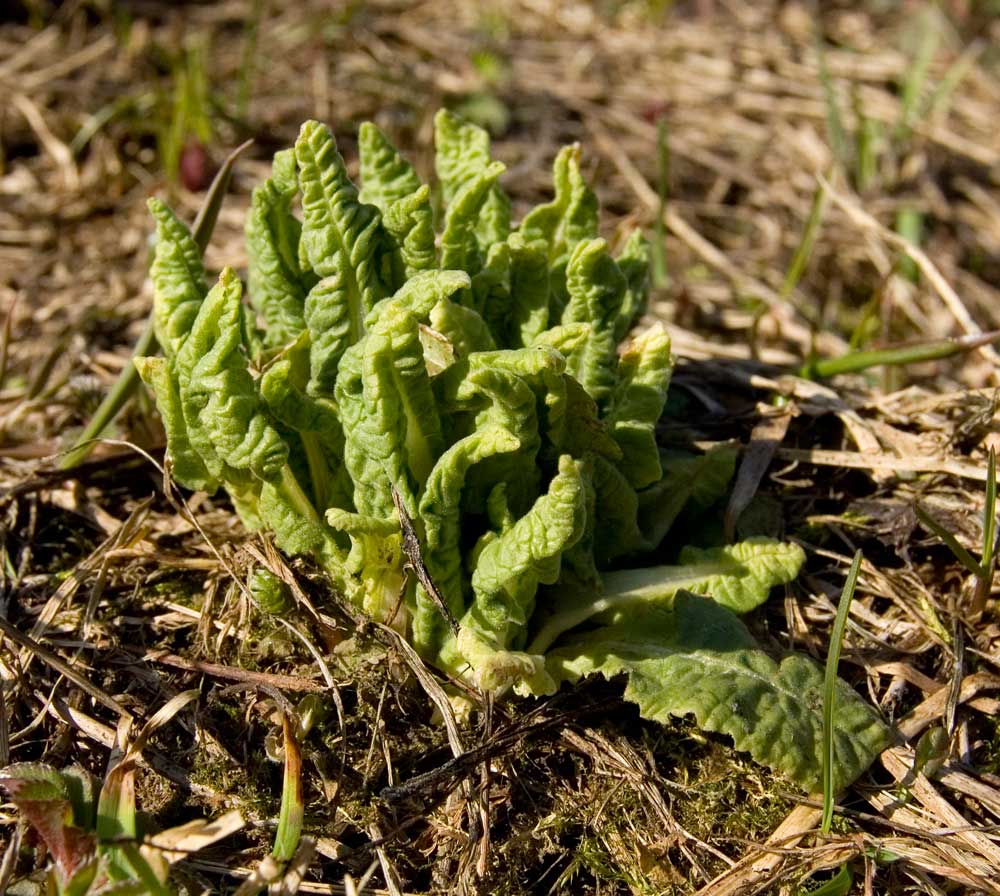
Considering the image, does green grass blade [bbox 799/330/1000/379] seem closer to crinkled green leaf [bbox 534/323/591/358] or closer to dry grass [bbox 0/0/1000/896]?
dry grass [bbox 0/0/1000/896]

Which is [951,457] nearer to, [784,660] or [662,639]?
[784,660]

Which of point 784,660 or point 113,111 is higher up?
point 113,111

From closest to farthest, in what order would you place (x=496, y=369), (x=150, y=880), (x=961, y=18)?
1. (x=150, y=880)
2. (x=496, y=369)
3. (x=961, y=18)

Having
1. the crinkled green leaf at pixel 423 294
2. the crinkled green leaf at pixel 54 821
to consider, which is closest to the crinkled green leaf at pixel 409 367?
the crinkled green leaf at pixel 423 294

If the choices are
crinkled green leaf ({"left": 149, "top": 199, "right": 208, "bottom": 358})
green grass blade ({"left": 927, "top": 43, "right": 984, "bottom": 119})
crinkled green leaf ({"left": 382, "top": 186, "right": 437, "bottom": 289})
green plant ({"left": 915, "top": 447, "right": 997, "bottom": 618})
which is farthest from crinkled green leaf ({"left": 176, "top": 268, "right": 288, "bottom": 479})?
green grass blade ({"left": 927, "top": 43, "right": 984, "bottom": 119})

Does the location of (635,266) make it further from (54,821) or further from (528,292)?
(54,821)

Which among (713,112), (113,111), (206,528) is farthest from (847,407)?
(113,111)

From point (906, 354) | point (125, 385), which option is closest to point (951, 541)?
point (906, 354)
